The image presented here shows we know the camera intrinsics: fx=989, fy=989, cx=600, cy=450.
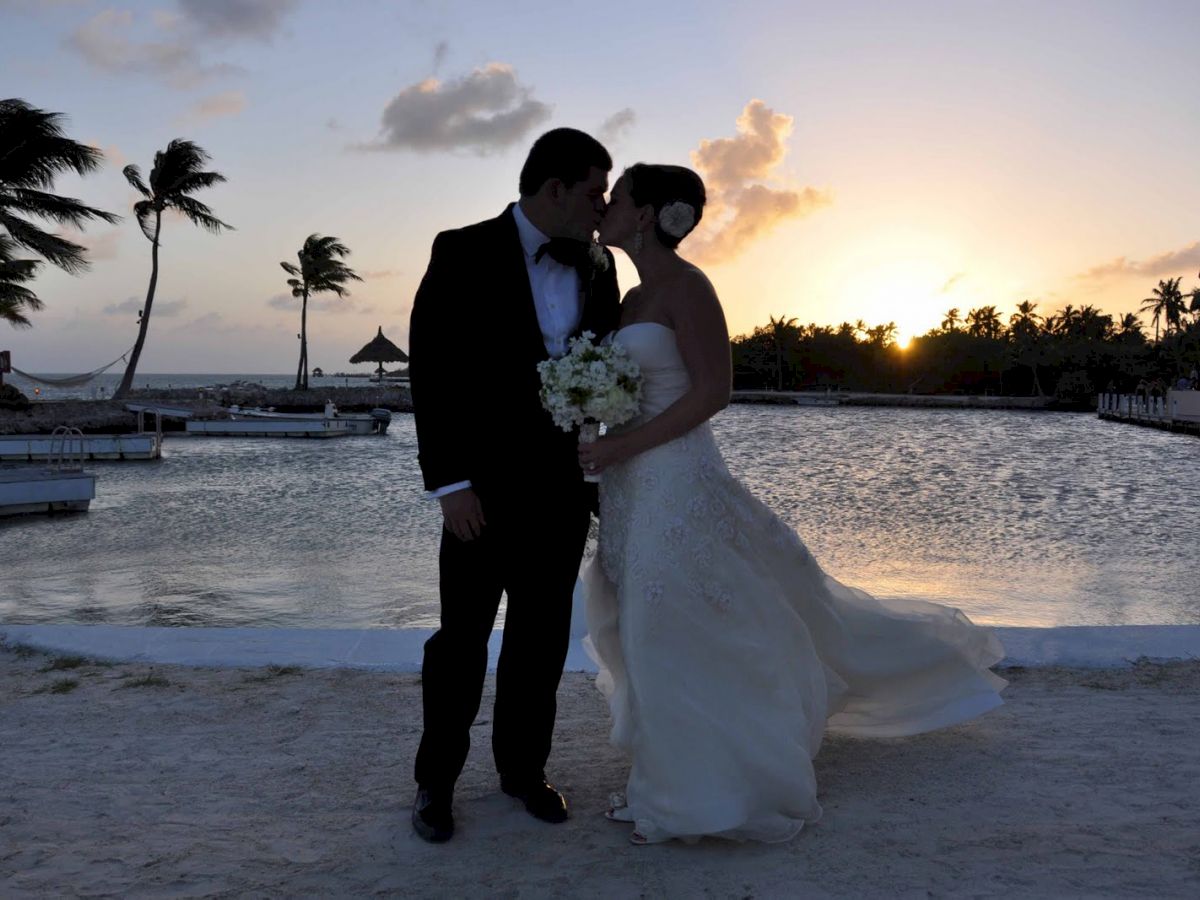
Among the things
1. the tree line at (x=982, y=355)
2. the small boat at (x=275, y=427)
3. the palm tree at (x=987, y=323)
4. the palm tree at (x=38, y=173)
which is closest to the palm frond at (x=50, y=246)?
the palm tree at (x=38, y=173)

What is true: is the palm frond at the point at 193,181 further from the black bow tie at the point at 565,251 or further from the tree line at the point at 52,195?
the black bow tie at the point at 565,251

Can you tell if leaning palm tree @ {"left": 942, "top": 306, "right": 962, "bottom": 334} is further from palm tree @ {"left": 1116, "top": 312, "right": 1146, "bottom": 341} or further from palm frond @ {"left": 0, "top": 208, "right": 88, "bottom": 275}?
palm frond @ {"left": 0, "top": 208, "right": 88, "bottom": 275}

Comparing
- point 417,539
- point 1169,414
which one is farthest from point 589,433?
point 1169,414

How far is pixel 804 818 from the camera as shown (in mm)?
3252

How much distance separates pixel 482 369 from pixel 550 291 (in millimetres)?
372

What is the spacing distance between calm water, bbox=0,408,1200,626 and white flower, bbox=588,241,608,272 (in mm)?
6289

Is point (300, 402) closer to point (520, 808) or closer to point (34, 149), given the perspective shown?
point (34, 149)

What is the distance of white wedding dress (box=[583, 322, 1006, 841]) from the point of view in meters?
3.16

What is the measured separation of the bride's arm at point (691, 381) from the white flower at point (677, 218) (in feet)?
0.51

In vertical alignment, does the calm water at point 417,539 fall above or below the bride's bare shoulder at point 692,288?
below

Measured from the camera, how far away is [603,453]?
332 centimetres

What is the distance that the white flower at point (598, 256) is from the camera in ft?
10.9

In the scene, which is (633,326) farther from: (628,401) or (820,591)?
(820,591)

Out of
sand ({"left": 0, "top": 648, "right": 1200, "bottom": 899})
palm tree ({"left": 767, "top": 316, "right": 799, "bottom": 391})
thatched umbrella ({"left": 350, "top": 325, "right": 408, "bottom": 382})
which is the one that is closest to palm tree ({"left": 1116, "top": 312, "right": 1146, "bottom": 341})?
palm tree ({"left": 767, "top": 316, "right": 799, "bottom": 391})
